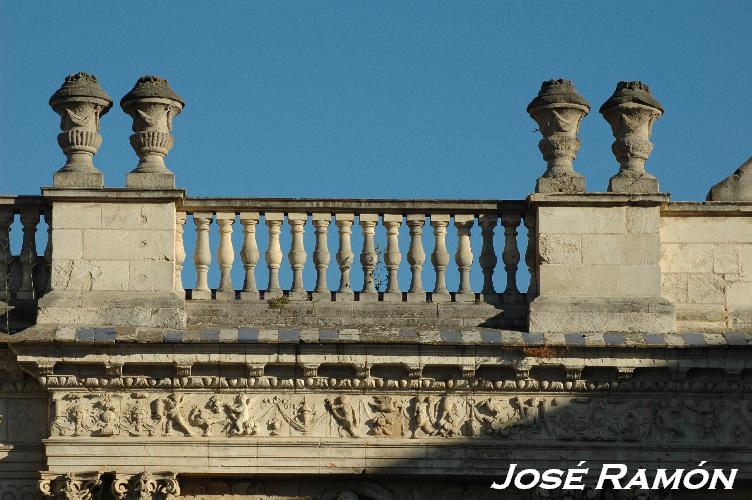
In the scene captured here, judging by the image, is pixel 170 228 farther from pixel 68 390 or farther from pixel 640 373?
pixel 640 373

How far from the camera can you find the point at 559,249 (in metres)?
18.9

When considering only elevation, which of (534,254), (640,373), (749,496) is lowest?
(749,496)

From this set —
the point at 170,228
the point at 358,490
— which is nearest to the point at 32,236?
the point at 170,228

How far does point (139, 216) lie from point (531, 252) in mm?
3656

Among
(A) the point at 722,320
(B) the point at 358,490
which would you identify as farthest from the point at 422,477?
(A) the point at 722,320

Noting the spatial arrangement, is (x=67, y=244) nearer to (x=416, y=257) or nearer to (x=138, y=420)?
(x=138, y=420)

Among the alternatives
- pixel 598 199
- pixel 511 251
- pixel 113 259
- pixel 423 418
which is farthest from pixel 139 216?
pixel 598 199

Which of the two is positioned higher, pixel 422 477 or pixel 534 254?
pixel 534 254

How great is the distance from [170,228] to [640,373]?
4.49m

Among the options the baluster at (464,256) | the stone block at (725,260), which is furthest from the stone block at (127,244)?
the stone block at (725,260)

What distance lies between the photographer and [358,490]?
18469 mm

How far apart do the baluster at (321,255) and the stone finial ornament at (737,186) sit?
3.71 meters

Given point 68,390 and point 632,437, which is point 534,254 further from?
point 68,390

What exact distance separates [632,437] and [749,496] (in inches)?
48.8
